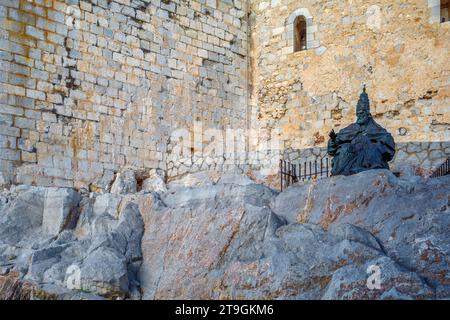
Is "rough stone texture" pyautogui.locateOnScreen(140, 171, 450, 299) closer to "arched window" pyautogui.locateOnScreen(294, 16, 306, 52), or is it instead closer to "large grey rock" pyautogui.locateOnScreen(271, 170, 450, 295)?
"large grey rock" pyautogui.locateOnScreen(271, 170, 450, 295)

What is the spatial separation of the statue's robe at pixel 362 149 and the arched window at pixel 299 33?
515 cm

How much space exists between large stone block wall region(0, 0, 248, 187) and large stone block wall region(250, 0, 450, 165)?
584 millimetres

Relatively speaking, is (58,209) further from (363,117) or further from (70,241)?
(363,117)

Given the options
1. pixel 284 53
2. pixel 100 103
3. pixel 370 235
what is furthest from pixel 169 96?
pixel 370 235

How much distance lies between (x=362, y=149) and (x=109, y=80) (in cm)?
501

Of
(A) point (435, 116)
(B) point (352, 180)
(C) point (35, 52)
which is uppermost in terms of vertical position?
(C) point (35, 52)

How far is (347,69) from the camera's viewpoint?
1388cm

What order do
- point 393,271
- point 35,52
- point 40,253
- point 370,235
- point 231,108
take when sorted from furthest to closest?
1. point 231,108
2. point 35,52
3. point 40,253
4. point 370,235
5. point 393,271

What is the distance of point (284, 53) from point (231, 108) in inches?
57.4

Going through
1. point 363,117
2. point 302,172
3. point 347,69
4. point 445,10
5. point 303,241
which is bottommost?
point 303,241

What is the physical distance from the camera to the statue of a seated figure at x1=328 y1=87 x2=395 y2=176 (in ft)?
31.0

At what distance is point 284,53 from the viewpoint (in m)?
14.7

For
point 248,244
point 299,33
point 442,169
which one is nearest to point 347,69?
point 299,33

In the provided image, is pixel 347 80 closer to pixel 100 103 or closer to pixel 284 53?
pixel 284 53
